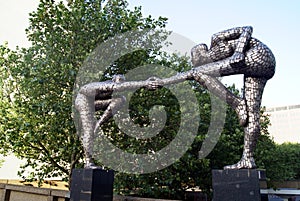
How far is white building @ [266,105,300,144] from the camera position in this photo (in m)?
55.8

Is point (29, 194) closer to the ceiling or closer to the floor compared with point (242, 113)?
closer to the floor

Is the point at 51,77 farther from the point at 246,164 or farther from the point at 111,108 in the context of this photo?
the point at 246,164

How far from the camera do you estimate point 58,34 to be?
8.54m

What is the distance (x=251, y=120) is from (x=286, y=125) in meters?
59.7

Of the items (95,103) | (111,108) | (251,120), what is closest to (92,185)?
(111,108)

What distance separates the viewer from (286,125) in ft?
188

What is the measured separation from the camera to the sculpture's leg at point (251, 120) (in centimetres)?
382

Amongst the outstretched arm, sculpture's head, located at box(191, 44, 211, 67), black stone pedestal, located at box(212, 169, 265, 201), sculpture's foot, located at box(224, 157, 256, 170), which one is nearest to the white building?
sculpture's head, located at box(191, 44, 211, 67)

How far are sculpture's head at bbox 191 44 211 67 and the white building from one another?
56109mm

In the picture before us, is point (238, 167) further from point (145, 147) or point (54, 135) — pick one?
point (54, 135)

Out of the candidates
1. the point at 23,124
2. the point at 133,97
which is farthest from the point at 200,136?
the point at 23,124

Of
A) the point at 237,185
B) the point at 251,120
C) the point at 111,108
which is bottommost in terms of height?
the point at 237,185

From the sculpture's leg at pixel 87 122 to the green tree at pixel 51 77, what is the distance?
2842 millimetres

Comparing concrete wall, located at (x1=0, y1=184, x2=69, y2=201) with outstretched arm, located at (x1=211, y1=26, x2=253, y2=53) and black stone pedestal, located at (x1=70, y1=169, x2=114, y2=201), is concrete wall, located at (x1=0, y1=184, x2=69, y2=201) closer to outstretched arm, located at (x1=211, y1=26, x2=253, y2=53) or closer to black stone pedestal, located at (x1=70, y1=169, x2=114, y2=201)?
black stone pedestal, located at (x1=70, y1=169, x2=114, y2=201)
